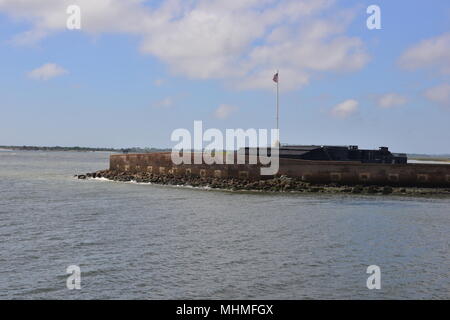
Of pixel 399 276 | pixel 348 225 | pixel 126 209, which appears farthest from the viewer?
pixel 126 209

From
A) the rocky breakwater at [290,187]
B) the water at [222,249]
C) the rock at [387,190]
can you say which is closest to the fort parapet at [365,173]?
the rocky breakwater at [290,187]

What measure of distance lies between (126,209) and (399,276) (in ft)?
48.2

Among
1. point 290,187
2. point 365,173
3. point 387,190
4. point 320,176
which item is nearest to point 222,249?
point 290,187

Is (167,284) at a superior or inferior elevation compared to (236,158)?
inferior

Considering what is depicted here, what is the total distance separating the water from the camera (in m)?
11.6

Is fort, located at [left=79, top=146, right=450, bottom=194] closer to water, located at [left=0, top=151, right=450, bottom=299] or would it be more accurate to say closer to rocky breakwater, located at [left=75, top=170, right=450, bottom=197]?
rocky breakwater, located at [left=75, top=170, right=450, bottom=197]

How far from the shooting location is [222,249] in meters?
15.7

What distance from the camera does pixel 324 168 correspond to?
117 feet

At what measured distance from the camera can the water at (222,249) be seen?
11.6 meters

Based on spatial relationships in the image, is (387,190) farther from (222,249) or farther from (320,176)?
(222,249)

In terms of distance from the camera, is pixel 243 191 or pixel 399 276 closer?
pixel 399 276

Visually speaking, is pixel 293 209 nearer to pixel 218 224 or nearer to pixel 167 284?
pixel 218 224

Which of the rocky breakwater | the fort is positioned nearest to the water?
the rocky breakwater
